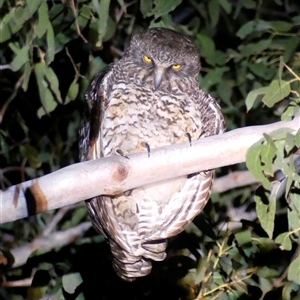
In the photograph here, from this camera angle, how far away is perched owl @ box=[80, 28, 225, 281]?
2545mm

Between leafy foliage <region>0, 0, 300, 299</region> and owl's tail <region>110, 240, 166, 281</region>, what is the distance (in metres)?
0.24

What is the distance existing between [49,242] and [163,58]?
0.81 metres

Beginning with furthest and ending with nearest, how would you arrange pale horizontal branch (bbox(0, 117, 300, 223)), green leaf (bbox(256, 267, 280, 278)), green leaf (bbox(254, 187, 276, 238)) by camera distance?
green leaf (bbox(256, 267, 280, 278)) → green leaf (bbox(254, 187, 276, 238)) → pale horizontal branch (bbox(0, 117, 300, 223))

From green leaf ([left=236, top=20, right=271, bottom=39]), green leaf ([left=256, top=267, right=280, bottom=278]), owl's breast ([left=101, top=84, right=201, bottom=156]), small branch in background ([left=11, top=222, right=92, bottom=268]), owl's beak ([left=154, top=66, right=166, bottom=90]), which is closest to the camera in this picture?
owl's breast ([left=101, top=84, right=201, bottom=156])

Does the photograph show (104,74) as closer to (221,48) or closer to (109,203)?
(109,203)

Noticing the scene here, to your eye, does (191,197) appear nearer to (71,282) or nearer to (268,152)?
(71,282)

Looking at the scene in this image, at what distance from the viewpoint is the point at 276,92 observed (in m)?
2.12

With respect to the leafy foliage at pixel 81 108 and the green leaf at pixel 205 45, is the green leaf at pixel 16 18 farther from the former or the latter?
the green leaf at pixel 205 45

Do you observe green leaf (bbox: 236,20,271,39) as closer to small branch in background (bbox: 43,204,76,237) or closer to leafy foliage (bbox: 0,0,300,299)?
leafy foliage (bbox: 0,0,300,299)

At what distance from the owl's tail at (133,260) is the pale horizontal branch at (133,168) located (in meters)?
0.64

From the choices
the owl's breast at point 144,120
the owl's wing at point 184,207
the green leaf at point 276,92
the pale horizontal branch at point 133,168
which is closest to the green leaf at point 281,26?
the owl's breast at point 144,120

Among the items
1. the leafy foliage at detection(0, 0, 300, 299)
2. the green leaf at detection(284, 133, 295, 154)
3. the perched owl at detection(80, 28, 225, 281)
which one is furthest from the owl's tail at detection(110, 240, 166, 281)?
the green leaf at detection(284, 133, 295, 154)

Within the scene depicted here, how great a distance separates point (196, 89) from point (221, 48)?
87 centimetres

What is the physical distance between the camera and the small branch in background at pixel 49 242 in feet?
10.3
